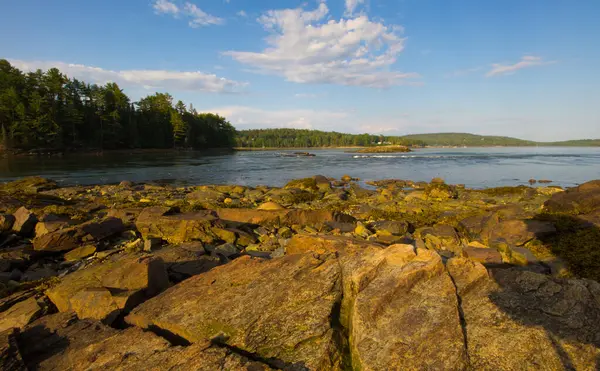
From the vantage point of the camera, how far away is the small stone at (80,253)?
32.2 ft

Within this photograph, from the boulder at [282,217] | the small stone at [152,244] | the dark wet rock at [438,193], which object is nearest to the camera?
the small stone at [152,244]

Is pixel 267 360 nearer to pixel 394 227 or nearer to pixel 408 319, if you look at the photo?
pixel 408 319

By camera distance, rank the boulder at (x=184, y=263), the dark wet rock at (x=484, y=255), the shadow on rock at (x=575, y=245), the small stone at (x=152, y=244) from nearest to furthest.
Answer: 1. the boulder at (x=184, y=263)
2. the dark wet rock at (x=484, y=255)
3. the shadow on rock at (x=575, y=245)
4. the small stone at (x=152, y=244)

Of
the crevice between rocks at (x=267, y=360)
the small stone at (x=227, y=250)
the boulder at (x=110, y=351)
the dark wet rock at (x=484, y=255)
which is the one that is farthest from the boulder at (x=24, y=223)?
the dark wet rock at (x=484, y=255)

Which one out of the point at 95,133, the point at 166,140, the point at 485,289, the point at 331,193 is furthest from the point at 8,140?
the point at 485,289

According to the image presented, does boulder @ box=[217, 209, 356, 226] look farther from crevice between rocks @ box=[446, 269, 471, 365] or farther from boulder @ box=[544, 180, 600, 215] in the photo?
crevice between rocks @ box=[446, 269, 471, 365]

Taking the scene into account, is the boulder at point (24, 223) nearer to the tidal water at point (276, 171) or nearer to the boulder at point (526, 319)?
the boulder at point (526, 319)

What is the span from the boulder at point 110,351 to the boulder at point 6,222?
892 cm

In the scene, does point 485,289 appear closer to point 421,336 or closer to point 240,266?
point 421,336

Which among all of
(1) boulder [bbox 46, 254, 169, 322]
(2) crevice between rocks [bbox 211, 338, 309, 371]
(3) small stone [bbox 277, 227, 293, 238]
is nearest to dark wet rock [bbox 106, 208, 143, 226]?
(3) small stone [bbox 277, 227, 293, 238]

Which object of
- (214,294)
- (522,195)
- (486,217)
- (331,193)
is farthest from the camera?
(331,193)

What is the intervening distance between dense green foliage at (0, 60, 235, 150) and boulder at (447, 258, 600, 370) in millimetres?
88389

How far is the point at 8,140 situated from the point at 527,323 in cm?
9028

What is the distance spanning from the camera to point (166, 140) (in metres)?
104
